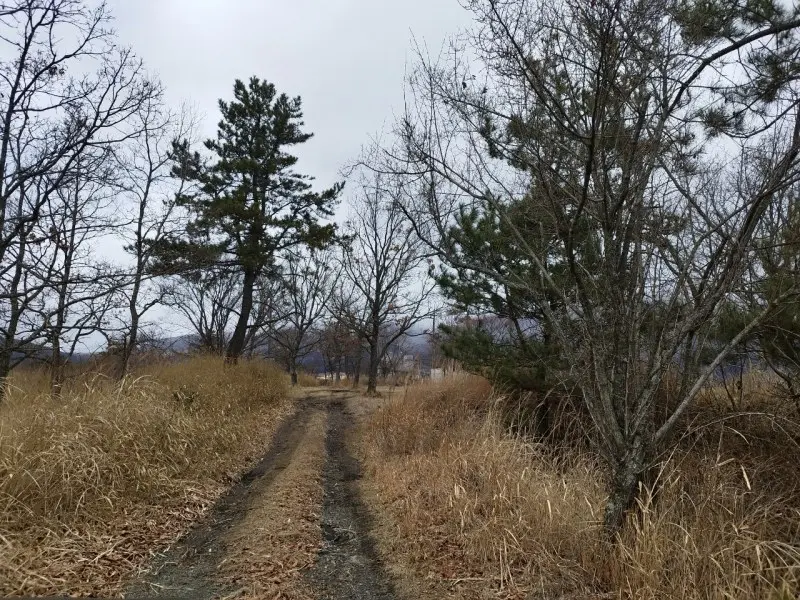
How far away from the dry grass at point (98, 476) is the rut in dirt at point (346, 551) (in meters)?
1.50

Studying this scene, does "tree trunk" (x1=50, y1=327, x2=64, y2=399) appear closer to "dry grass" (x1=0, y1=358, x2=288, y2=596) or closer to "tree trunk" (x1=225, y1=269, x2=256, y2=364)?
"dry grass" (x1=0, y1=358, x2=288, y2=596)

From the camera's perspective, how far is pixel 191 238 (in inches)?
556

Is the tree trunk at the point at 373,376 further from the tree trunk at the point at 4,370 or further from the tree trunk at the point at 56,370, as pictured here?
the tree trunk at the point at 4,370

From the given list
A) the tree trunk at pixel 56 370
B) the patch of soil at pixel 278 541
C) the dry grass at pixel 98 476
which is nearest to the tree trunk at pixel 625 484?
the patch of soil at pixel 278 541

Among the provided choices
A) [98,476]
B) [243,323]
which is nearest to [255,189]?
[243,323]

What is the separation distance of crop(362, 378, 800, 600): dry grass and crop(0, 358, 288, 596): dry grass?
2.31 m

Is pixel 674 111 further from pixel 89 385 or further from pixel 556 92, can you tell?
pixel 89 385

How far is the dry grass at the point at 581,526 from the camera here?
10.1 feet

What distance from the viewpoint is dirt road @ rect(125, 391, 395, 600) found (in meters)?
3.96

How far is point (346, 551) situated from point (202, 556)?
1.33 meters

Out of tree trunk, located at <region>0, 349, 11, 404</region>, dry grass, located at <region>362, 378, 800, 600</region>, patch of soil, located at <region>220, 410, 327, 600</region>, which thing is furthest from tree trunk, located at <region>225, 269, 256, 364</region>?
dry grass, located at <region>362, 378, 800, 600</region>

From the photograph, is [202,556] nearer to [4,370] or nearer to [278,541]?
[278,541]

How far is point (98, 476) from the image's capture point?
→ 5.01 metres

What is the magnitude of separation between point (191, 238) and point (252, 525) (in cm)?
1064
